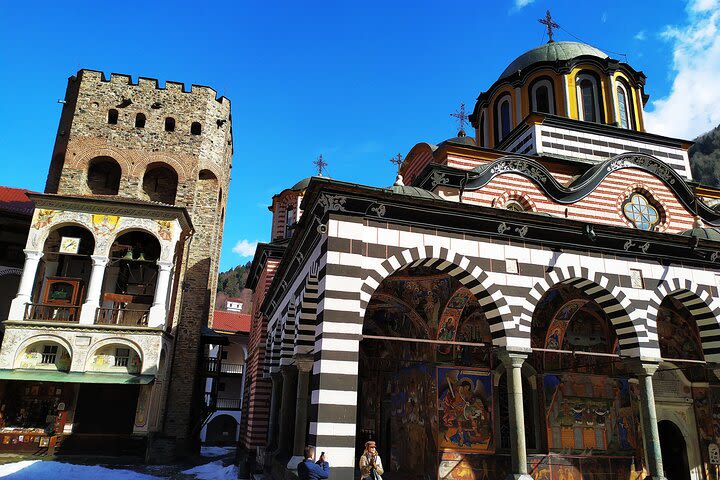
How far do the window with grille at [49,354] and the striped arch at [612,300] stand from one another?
17358 mm

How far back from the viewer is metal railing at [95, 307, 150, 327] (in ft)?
66.4

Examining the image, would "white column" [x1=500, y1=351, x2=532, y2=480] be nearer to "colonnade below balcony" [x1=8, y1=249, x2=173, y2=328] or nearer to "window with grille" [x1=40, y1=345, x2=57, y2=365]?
"colonnade below balcony" [x1=8, y1=249, x2=173, y2=328]

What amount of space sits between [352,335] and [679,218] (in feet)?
35.6

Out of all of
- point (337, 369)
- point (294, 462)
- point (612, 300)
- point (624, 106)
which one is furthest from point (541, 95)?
point (294, 462)

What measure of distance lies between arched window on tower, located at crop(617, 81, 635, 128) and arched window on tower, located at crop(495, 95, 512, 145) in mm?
3836

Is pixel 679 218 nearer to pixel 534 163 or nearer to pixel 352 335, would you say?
pixel 534 163

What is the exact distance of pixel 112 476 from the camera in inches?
615

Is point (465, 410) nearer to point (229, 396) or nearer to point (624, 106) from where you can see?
point (624, 106)

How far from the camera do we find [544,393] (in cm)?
1358

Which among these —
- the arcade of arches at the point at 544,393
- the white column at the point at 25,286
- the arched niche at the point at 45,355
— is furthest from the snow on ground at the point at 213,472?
the white column at the point at 25,286

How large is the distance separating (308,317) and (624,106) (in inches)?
577

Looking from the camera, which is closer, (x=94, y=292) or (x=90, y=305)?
(x=90, y=305)

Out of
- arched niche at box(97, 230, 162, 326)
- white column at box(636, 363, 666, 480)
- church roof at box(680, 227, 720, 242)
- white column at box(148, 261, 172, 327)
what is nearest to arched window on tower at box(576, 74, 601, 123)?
church roof at box(680, 227, 720, 242)

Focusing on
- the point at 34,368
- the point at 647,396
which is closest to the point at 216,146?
the point at 34,368
